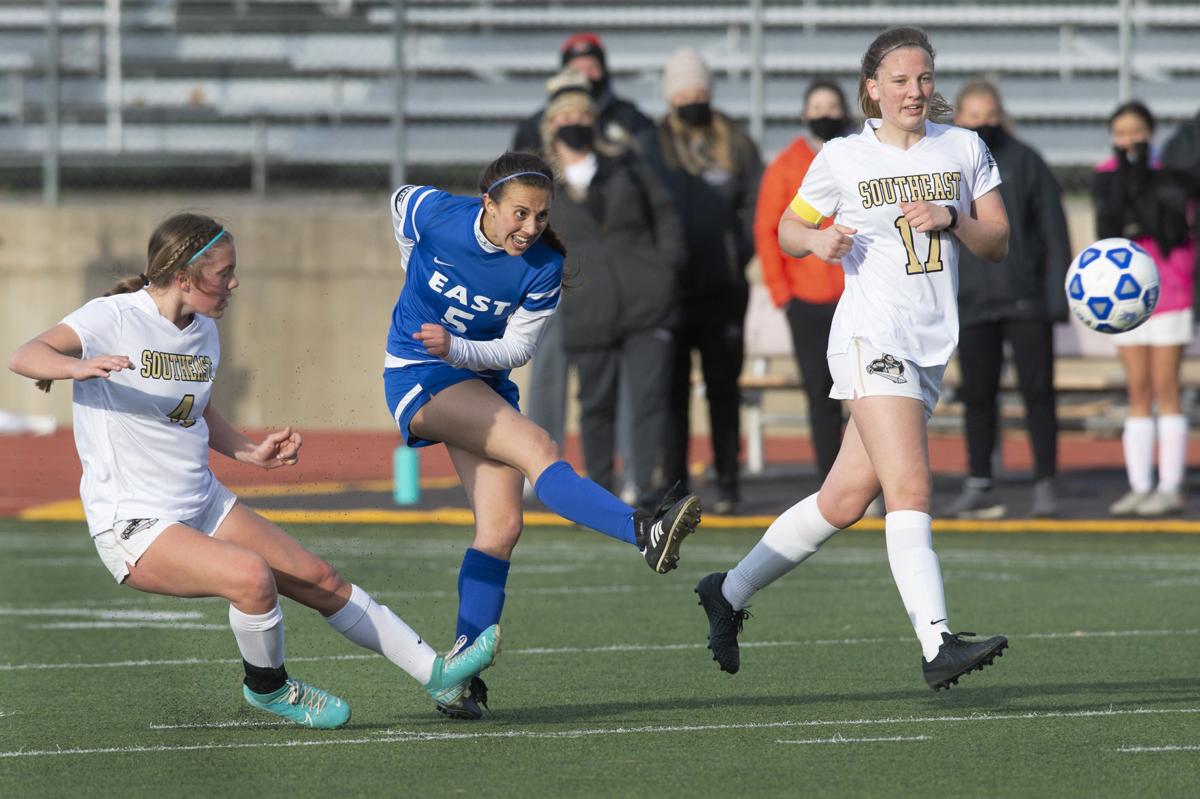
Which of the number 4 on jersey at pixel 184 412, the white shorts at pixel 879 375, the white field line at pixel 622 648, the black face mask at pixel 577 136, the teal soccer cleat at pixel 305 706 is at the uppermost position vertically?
the black face mask at pixel 577 136

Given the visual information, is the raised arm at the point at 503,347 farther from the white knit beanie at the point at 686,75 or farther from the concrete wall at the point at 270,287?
the concrete wall at the point at 270,287

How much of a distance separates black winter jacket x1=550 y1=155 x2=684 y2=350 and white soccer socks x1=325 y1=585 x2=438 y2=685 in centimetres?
550

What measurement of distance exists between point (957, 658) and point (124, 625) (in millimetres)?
3887

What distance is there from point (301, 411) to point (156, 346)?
1144 cm

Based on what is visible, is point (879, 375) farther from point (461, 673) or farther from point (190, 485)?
point (190, 485)

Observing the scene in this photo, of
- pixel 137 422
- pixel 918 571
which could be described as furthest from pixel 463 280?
pixel 918 571

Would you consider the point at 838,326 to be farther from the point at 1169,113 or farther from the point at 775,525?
the point at 1169,113

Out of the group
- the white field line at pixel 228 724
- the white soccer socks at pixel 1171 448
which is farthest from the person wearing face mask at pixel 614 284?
the white field line at pixel 228 724

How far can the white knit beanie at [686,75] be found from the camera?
37.5 ft

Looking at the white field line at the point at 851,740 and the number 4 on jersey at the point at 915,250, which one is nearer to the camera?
the white field line at the point at 851,740

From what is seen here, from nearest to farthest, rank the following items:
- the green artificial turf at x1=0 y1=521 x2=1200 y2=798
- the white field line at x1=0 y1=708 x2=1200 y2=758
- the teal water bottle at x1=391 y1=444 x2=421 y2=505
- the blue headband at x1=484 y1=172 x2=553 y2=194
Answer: the green artificial turf at x1=0 y1=521 x2=1200 y2=798
the white field line at x1=0 y1=708 x2=1200 y2=758
the blue headband at x1=484 y1=172 x2=553 y2=194
the teal water bottle at x1=391 y1=444 x2=421 y2=505

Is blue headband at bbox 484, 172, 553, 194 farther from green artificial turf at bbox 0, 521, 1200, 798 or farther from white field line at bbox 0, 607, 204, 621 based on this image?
white field line at bbox 0, 607, 204, 621

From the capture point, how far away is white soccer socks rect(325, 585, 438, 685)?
5715 mm

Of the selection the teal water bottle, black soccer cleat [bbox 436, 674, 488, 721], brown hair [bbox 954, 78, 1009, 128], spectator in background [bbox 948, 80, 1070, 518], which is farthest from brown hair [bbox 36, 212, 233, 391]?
the teal water bottle
